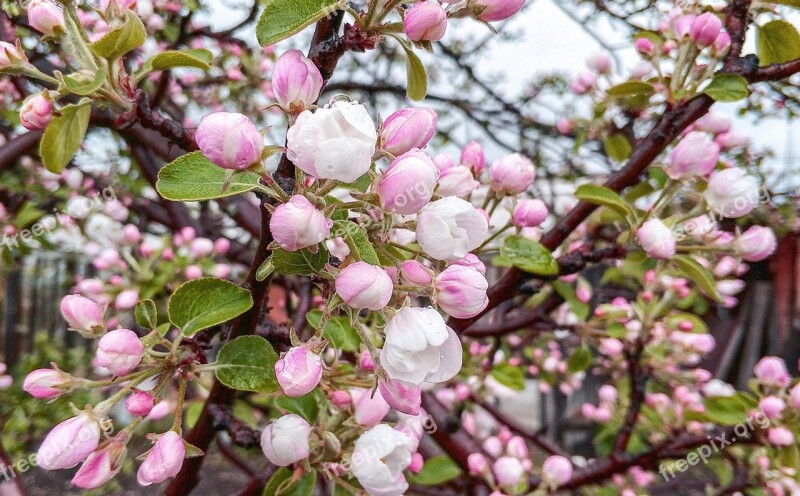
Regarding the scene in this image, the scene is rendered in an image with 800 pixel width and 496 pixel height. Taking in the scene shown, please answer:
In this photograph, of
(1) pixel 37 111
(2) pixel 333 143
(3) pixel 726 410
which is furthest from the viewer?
(3) pixel 726 410

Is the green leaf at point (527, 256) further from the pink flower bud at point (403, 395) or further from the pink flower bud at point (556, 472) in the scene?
the pink flower bud at point (556, 472)

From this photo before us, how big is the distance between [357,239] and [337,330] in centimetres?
23

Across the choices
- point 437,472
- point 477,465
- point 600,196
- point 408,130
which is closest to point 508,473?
point 477,465

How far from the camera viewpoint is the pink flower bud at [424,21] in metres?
0.42

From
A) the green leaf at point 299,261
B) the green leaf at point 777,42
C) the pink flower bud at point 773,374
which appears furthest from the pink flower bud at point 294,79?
the pink flower bud at point 773,374

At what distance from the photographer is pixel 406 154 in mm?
409

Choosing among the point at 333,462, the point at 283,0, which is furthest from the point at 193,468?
the point at 283,0

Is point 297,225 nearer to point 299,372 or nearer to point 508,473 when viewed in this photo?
point 299,372

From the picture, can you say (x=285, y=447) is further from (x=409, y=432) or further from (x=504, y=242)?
(x=504, y=242)

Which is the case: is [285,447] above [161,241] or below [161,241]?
above

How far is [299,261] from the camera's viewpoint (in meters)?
0.42

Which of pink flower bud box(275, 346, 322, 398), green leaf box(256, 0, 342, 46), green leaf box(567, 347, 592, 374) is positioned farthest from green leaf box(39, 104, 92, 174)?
green leaf box(567, 347, 592, 374)

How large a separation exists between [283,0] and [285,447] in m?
0.40

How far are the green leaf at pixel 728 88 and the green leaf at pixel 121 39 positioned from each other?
2.24 feet
